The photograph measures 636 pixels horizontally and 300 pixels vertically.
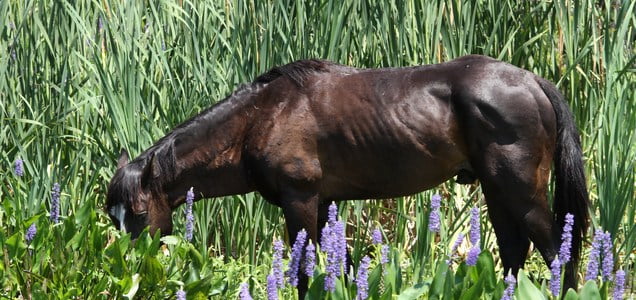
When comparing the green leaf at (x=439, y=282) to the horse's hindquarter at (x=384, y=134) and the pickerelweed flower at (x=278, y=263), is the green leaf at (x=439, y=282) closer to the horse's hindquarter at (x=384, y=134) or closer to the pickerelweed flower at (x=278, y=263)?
the pickerelweed flower at (x=278, y=263)

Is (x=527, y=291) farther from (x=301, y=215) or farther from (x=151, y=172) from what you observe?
(x=151, y=172)

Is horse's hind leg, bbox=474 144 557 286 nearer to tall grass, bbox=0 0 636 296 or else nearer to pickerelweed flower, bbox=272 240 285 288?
tall grass, bbox=0 0 636 296

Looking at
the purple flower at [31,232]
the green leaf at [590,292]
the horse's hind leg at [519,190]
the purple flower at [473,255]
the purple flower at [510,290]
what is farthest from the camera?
the horse's hind leg at [519,190]

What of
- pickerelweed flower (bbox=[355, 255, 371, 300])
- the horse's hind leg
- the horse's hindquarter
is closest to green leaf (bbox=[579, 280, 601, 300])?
pickerelweed flower (bbox=[355, 255, 371, 300])

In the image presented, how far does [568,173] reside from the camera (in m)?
4.88

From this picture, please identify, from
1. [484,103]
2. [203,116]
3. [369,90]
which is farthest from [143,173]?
[484,103]

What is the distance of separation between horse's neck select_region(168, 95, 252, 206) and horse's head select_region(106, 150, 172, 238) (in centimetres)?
10

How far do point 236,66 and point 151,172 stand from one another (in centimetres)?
76

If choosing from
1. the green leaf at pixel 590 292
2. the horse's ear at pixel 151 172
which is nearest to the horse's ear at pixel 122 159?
the horse's ear at pixel 151 172

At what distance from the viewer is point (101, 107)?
587 centimetres

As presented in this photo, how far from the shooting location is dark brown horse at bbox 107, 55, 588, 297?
477cm

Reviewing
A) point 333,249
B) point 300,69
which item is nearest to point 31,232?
point 300,69

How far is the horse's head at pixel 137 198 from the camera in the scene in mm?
5070

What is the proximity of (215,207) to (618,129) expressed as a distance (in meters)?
1.96
